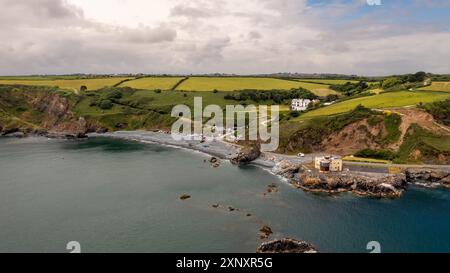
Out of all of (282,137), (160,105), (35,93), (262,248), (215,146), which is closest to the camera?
(262,248)

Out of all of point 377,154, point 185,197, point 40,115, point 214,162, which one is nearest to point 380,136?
point 377,154

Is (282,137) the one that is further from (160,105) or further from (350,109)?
(160,105)

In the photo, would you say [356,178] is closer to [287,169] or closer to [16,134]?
[287,169]

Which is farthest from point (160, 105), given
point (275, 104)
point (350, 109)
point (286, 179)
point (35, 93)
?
point (286, 179)

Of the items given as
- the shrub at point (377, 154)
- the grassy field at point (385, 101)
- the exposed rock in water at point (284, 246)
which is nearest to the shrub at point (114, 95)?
the grassy field at point (385, 101)

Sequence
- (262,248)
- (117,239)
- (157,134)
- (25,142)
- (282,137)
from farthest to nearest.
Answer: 1. (157,134)
2. (25,142)
3. (282,137)
4. (117,239)
5. (262,248)

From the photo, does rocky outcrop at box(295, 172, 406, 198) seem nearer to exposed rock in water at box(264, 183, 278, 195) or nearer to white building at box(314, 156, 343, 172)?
white building at box(314, 156, 343, 172)

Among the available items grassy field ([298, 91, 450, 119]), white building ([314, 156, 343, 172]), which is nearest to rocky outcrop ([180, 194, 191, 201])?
white building ([314, 156, 343, 172])
